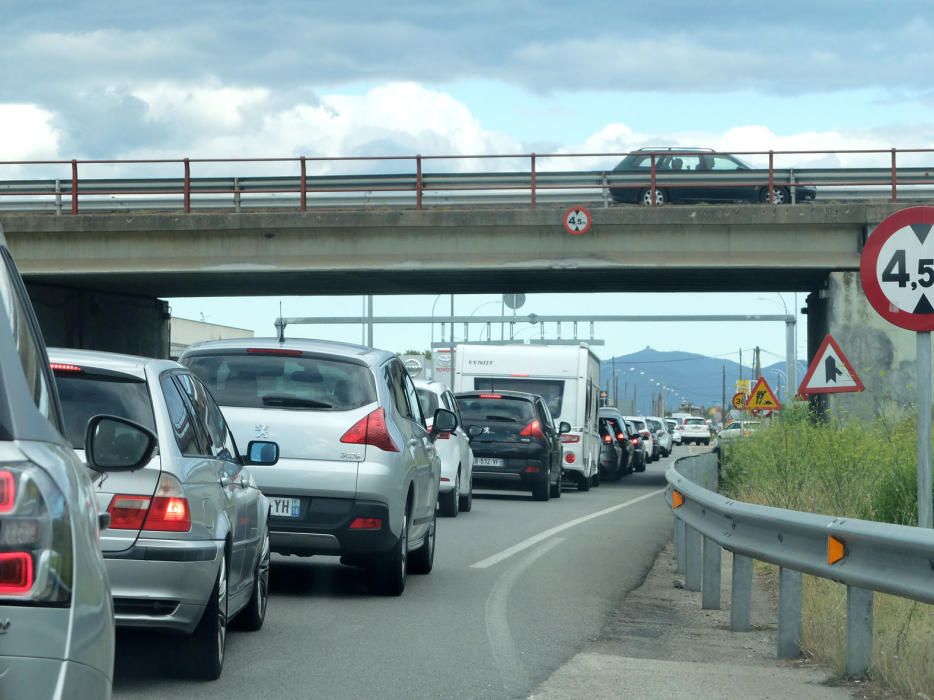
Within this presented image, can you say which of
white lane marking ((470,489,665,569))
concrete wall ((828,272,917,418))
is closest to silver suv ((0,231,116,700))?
white lane marking ((470,489,665,569))

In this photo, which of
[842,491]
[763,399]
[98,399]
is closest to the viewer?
[98,399]

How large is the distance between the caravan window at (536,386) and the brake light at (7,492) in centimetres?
2746

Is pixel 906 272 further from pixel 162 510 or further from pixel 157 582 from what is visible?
pixel 157 582

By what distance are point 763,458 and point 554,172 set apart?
46.2 feet

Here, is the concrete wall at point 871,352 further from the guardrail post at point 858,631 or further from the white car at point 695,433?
the white car at point 695,433

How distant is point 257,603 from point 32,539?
5959mm

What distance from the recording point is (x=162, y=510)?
6945mm

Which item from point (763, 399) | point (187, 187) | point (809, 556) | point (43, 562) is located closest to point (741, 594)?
point (809, 556)

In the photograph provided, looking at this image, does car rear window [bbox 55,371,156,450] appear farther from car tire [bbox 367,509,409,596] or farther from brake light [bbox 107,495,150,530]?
car tire [bbox 367,509,409,596]

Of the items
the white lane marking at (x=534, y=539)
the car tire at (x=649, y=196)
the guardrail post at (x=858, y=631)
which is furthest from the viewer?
the car tire at (x=649, y=196)

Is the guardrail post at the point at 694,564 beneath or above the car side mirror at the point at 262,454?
beneath

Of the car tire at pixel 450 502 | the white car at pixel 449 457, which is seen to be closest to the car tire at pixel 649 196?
the white car at pixel 449 457

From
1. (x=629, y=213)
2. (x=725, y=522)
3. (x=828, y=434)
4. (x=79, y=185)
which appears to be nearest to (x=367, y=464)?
(x=725, y=522)

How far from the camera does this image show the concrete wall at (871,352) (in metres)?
29.9
